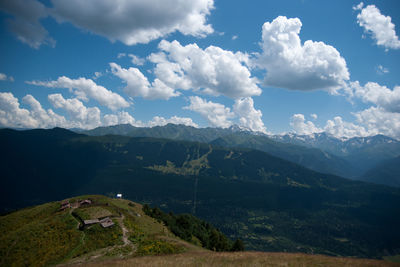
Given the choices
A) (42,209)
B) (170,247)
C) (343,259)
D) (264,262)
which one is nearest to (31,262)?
(170,247)

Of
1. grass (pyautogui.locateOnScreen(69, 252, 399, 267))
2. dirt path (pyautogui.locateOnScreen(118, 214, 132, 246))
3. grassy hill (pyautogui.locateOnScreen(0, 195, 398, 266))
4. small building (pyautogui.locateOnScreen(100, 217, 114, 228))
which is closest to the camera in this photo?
grass (pyautogui.locateOnScreen(69, 252, 399, 267))

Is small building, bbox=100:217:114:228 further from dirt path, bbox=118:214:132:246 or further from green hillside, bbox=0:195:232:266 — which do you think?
dirt path, bbox=118:214:132:246

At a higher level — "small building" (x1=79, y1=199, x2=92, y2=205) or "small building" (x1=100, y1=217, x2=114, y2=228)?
"small building" (x1=100, y1=217, x2=114, y2=228)

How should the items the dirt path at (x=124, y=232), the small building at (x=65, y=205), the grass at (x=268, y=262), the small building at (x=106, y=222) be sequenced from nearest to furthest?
the grass at (x=268, y=262) → the dirt path at (x=124, y=232) → the small building at (x=106, y=222) → the small building at (x=65, y=205)

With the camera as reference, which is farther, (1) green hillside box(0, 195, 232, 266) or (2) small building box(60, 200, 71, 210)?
(2) small building box(60, 200, 71, 210)

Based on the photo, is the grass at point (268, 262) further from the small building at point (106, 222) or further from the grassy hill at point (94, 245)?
the small building at point (106, 222)

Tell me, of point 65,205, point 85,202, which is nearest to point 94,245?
point 65,205

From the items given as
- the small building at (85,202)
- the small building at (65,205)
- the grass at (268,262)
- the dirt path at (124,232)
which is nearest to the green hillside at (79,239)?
the dirt path at (124,232)

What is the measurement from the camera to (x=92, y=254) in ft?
125

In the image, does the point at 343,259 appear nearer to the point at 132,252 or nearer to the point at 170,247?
the point at 170,247

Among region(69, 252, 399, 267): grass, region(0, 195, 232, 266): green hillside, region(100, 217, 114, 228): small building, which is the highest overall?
region(69, 252, 399, 267): grass

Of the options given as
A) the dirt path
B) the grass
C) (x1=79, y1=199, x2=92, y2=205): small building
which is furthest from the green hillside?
the grass

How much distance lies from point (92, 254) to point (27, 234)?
678 inches

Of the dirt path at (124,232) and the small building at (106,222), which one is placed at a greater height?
the small building at (106,222)
